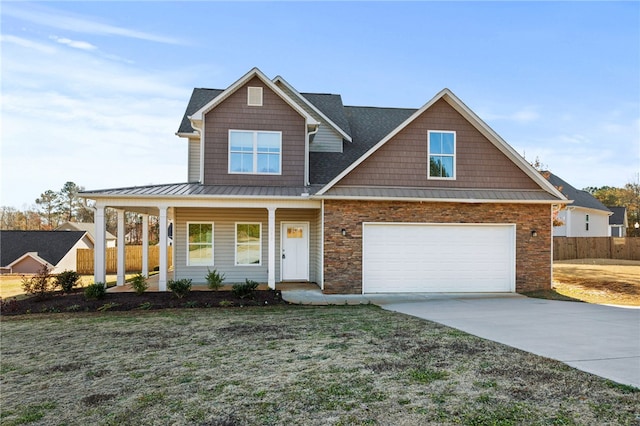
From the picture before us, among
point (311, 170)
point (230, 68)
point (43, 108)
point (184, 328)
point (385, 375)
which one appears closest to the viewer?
point (385, 375)

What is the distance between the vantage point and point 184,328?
28.9 ft

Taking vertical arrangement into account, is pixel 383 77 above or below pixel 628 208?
above

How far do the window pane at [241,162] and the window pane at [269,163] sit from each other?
1.14 ft

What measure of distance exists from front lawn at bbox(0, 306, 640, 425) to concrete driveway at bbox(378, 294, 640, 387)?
0.55 m

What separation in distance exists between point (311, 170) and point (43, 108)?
29.7 ft

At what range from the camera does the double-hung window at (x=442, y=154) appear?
14.0m

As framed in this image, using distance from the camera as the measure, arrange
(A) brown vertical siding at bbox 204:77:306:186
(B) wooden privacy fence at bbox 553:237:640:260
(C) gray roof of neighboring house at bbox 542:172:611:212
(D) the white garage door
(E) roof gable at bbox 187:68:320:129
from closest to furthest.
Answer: (D) the white garage door
(E) roof gable at bbox 187:68:320:129
(A) brown vertical siding at bbox 204:77:306:186
(B) wooden privacy fence at bbox 553:237:640:260
(C) gray roof of neighboring house at bbox 542:172:611:212

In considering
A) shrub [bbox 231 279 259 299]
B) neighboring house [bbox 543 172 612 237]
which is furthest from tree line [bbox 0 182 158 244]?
neighboring house [bbox 543 172 612 237]

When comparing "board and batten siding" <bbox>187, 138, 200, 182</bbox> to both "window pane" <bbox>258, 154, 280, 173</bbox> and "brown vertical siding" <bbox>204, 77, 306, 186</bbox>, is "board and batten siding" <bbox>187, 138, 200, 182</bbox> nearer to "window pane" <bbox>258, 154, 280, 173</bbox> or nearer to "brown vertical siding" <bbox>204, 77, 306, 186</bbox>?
"brown vertical siding" <bbox>204, 77, 306, 186</bbox>

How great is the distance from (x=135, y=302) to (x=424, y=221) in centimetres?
890

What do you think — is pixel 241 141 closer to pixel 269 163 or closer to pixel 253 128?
pixel 253 128

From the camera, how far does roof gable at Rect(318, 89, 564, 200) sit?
13.6 meters

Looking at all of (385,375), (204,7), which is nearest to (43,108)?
(204,7)

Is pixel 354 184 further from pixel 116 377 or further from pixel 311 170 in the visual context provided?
pixel 116 377
